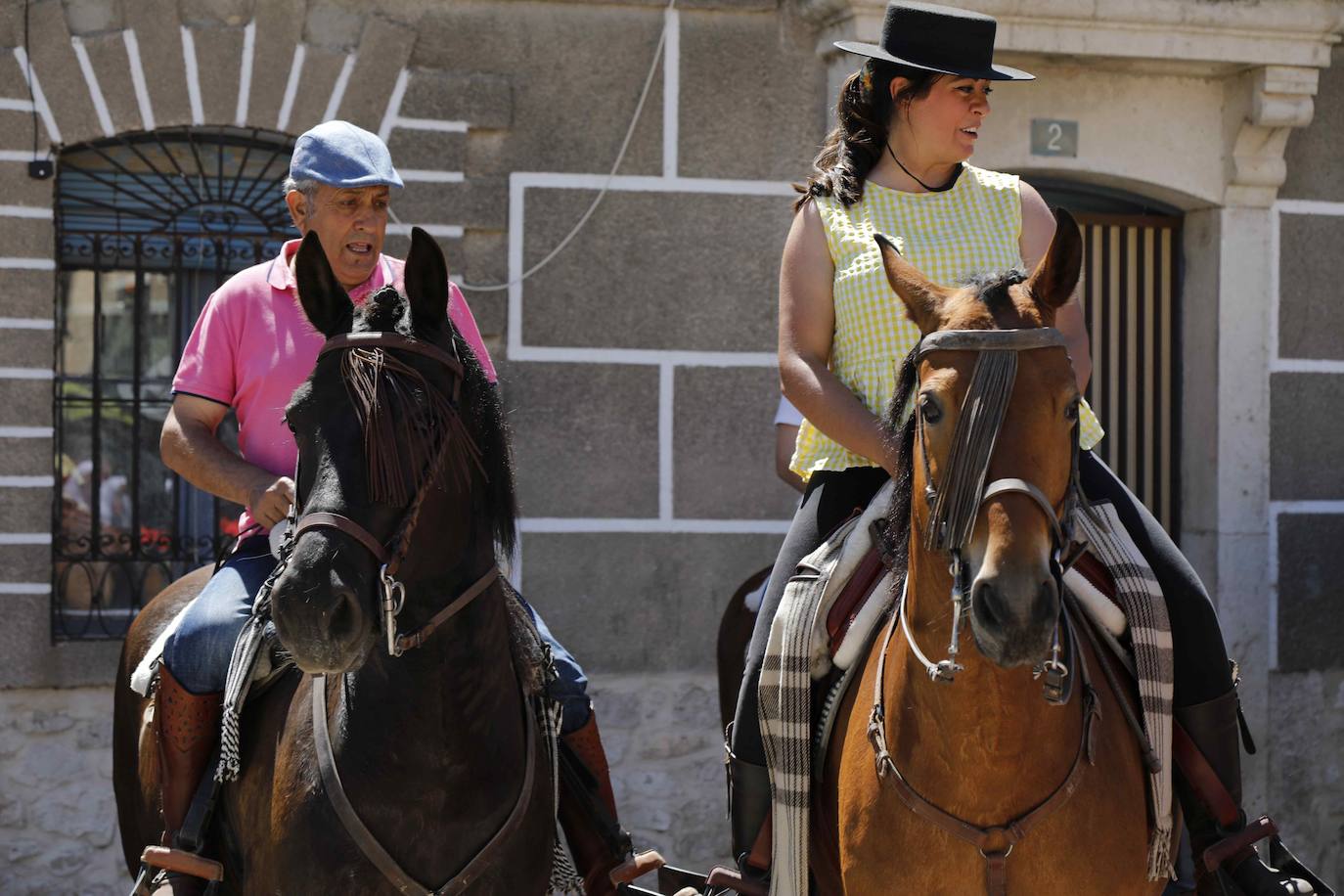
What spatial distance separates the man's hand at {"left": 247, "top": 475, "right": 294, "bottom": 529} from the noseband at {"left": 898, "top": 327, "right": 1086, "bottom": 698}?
1.39 meters

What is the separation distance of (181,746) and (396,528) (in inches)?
39.8

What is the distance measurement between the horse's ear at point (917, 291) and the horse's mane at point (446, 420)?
0.89 meters

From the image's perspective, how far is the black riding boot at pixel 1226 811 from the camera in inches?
145

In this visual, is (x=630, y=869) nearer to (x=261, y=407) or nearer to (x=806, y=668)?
(x=806, y=668)

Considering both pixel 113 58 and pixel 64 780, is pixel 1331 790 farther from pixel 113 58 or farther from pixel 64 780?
pixel 113 58

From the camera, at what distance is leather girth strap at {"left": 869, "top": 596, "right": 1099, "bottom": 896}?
10.4 ft

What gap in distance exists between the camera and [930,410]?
2982mm

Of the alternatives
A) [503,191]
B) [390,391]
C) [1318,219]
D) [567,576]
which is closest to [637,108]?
[503,191]

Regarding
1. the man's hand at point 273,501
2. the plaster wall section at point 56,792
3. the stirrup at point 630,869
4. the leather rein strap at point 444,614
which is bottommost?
the plaster wall section at point 56,792

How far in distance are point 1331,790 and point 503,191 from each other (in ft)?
15.3

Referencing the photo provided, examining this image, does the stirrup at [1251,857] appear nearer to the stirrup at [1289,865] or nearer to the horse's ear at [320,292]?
the stirrup at [1289,865]

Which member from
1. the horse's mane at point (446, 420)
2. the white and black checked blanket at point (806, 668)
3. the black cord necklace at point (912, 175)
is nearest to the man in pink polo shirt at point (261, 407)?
the horse's mane at point (446, 420)

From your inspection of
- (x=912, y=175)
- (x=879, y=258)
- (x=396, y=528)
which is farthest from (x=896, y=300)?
(x=396, y=528)

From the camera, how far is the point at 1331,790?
7.61 metres
